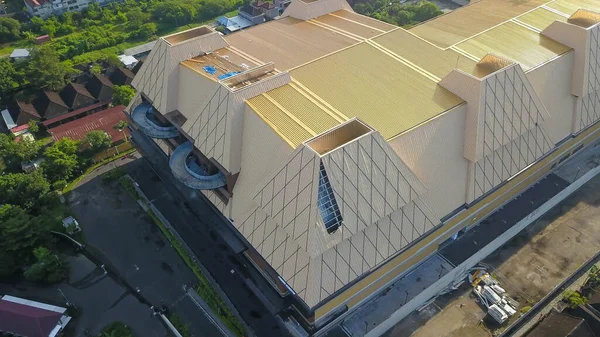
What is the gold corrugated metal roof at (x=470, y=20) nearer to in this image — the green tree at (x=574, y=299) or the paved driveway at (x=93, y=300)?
the green tree at (x=574, y=299)

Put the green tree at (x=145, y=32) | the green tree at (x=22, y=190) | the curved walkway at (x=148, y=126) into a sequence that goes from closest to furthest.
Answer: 1. the curved walkway at (x=148, y=126)
2. the green tree at (x=22, y=190)
3. the green tree at (x=145, y=32)

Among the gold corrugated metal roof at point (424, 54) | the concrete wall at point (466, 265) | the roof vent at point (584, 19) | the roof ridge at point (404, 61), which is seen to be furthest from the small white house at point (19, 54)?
the roof vent at point (584, 19)

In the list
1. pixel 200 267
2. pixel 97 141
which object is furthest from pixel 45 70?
pixel 200 267

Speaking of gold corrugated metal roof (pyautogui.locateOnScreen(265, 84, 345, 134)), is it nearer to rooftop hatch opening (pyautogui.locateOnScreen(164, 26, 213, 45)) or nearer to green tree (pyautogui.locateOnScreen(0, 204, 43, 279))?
rooftop hatch opening (pyautogui.locateOnScreen(164, 26, 213, 45))

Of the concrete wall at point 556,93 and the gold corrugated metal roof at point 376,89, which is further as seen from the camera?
the concrete wall at point 556,93

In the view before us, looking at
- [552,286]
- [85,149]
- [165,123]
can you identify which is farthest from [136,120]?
[552,286]

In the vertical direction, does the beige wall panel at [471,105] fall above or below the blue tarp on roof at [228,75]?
below
